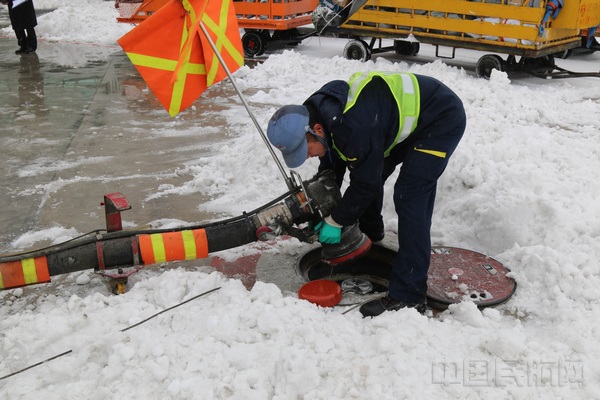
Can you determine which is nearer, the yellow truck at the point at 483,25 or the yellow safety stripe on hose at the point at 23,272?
the yellow safety stripe on hose at the point at 23,272

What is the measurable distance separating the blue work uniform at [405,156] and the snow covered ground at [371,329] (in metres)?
0.31

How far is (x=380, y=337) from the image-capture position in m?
2.64

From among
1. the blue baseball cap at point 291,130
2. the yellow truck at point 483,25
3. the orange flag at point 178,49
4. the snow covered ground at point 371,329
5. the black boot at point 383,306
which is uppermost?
the orange flag at point 178,49

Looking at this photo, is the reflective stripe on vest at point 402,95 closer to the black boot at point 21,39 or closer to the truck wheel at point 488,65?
the truck wheel at point 488,65

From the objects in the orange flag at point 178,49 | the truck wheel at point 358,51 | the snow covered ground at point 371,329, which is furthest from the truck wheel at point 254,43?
the orange flag at point 178,49

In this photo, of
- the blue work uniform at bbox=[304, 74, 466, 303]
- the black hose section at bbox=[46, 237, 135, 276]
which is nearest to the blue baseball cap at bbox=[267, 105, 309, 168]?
the blue work uniform at bbox=[304, 74, 466, 303]

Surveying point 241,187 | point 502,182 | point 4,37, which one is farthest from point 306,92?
point 4,37

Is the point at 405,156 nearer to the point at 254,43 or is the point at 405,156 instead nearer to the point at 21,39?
the point at 254,43

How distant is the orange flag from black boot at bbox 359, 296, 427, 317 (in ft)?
5.52

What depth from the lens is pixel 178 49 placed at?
11.7 ft

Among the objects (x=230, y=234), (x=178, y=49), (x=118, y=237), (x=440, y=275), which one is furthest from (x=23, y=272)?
(x=440, y=275)

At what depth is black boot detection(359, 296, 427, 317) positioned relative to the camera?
10.1 ft

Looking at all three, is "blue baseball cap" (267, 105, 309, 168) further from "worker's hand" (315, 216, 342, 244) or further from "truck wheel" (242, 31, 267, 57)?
"truck wheel" (242, 31, 267, 57)

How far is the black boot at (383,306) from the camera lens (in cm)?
308
